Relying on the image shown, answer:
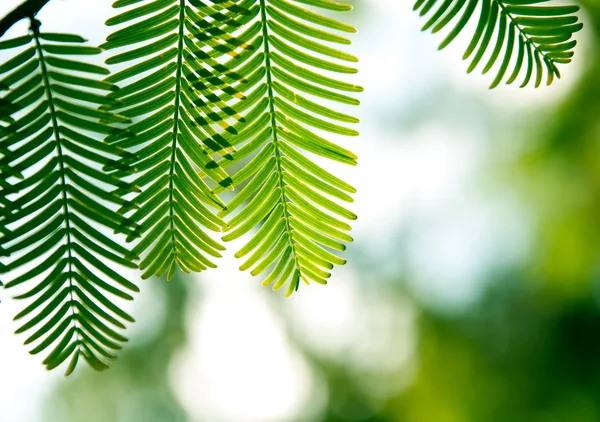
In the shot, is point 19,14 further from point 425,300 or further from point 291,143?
point 425,300

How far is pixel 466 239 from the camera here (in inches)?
232

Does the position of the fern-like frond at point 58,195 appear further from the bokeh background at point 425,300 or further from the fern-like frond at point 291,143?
the bokeh background at point 425,300

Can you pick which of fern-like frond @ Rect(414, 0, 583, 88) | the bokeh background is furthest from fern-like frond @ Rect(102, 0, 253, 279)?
the bokeh background

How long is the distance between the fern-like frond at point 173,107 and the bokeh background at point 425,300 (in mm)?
3962

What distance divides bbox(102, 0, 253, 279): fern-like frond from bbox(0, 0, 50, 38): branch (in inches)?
1.7

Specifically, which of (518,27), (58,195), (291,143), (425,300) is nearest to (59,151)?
(58,195)

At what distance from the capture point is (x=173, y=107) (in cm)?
31

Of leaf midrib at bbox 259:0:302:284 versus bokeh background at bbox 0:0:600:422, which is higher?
leaf midrib at bbox 259:0:302:284

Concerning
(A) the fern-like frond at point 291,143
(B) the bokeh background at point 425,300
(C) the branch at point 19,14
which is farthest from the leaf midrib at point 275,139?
(B) the bokeh background at point 425,300

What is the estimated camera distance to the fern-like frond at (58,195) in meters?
0.26

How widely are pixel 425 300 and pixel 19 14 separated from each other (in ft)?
20.8

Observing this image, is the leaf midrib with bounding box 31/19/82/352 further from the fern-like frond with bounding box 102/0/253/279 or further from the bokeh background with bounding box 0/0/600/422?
the bokeh background with bounding box 0/0/600/422

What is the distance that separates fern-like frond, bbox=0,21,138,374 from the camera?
0.26 metres

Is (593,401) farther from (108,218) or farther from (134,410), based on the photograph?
(108,218)
